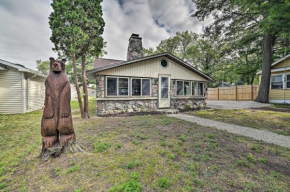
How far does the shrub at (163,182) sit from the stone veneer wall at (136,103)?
610 centimetres

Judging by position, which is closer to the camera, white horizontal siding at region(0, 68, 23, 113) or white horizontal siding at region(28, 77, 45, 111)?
white horizontal siding at region(0, 68, 23, 113)

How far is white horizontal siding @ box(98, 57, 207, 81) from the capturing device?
25.4ft

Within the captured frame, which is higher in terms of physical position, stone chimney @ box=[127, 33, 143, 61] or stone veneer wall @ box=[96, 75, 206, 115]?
stone chimney @ box=[127, 33, 143, 61]

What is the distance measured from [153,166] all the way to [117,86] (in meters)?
5.97

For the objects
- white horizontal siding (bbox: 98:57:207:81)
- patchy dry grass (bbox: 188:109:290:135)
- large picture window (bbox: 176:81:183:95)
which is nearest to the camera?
patchy dry grass (bbox: 188:109:290:135)

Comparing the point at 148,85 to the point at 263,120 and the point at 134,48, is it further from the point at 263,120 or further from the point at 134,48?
the point at 263,120

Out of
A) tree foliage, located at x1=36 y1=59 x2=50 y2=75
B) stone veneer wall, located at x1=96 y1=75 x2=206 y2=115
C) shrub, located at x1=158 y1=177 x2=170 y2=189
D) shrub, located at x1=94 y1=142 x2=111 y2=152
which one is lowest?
shrub, located at x1=158 y1=177 x2=170 y2=189

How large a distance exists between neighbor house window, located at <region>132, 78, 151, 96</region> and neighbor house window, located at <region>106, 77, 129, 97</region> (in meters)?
0.47

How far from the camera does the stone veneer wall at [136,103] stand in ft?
24.2

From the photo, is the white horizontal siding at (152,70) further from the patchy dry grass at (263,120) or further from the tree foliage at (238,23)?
the tree foliage at (238,23)

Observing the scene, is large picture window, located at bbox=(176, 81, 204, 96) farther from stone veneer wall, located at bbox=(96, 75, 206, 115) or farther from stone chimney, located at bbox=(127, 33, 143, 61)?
stone chimney, located at bbox=(127, 33, 143, 61)

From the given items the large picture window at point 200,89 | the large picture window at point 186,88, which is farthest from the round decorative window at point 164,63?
the large picture window at point 200,89

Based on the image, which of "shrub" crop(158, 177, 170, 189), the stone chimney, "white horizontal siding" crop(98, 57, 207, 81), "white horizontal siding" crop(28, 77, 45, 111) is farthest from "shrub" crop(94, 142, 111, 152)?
the stone chimney

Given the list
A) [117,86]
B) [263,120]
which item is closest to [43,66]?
[117,86]
